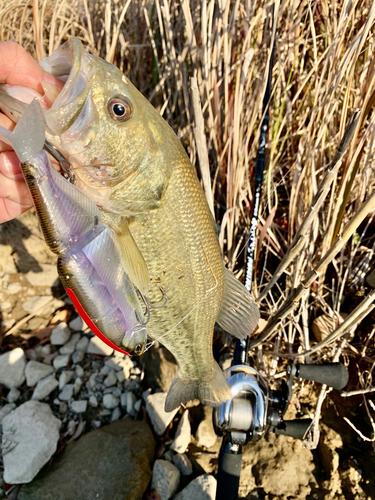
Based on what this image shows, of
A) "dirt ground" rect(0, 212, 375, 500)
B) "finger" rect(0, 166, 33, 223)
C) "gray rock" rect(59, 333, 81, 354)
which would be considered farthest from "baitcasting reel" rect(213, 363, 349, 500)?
"gray rock" rect(59, 333, 81, 354)

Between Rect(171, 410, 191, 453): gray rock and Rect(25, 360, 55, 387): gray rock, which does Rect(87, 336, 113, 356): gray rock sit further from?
Rect(171, 410, 191, 453): gray rock

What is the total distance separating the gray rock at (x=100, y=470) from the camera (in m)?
2.04

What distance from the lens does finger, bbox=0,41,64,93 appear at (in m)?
1.15

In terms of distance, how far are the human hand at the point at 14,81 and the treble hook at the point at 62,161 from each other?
0.65ft

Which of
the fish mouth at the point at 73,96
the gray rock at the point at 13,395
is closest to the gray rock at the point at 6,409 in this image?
the gray rock at the point at 13,395

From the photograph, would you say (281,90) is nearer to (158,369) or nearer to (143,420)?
(158,369)

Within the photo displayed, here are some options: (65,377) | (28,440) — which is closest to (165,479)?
(28,440)

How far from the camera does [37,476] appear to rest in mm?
2133

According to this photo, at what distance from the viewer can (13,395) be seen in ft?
8.18

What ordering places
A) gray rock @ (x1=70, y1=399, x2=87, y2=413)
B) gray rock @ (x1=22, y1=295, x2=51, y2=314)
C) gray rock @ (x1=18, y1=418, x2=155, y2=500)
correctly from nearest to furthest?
1. gray rock @ (x1=18, y1=418, x2=155, y2=500)
2. gray rock @ (x1=70, y1=399, x2=87, y2=413)
3. gray rock @ (x1=22, y1=295, x2=51, y2=314)

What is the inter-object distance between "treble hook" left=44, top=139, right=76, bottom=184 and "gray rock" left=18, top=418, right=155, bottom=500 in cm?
183

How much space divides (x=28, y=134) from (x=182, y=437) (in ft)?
6.91

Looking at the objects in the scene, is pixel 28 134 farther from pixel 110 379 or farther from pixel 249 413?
pixel 110 379

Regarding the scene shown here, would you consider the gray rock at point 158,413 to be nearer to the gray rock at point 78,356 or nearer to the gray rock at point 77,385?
the gray rock at point 77,385
